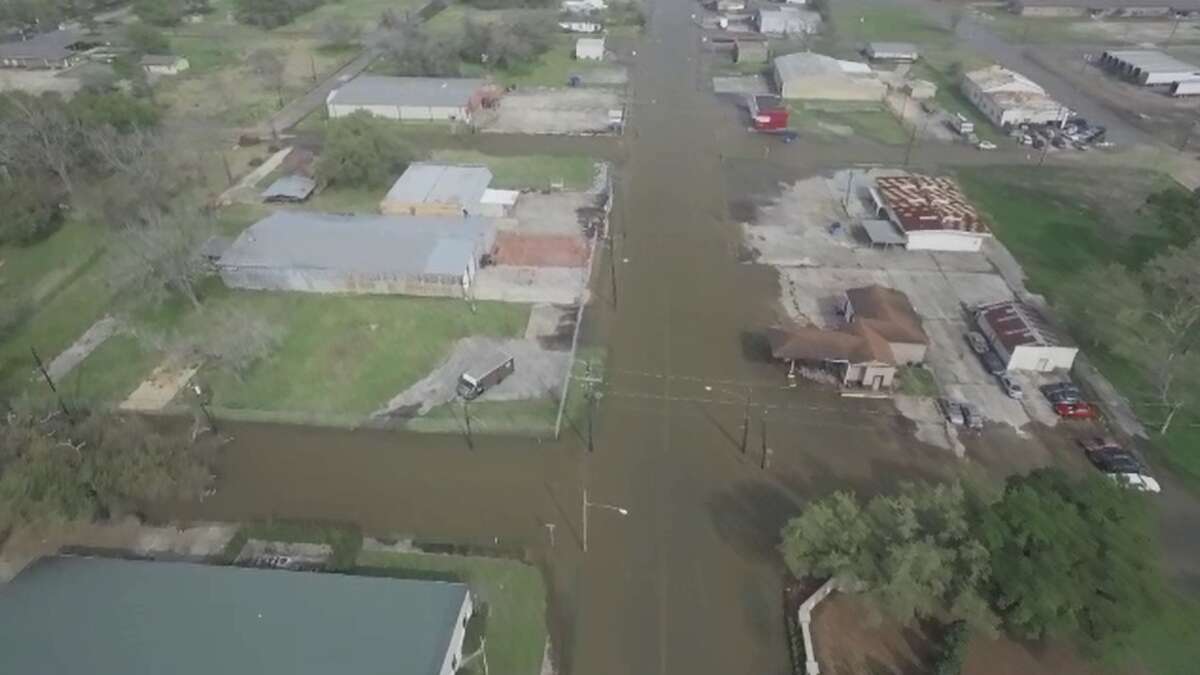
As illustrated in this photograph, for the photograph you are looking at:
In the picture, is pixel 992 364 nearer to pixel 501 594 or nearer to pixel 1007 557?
pixel 1007 557

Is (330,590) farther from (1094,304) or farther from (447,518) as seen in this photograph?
(1094,304)

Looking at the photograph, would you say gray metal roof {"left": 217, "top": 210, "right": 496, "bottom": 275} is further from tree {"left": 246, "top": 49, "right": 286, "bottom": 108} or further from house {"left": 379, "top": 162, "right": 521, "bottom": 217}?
tree {"left": 246, "top": 49, "right": 286, "bottom": 108}

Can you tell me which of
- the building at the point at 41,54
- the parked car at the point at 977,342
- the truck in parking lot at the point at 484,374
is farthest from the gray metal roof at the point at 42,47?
the parked car at the point at 977,342

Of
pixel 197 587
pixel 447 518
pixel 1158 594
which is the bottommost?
pixel 447 518

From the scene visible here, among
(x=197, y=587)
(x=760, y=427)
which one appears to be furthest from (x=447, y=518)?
(x=760, y=427)

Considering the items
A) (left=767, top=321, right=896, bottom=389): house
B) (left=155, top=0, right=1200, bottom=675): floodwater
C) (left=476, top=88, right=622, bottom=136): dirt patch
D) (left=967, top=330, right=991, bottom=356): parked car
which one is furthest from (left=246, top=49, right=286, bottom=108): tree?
(left=967, top=330, right=991, bottom=356): parked car

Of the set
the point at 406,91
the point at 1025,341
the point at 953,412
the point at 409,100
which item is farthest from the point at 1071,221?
the point at 406,91
